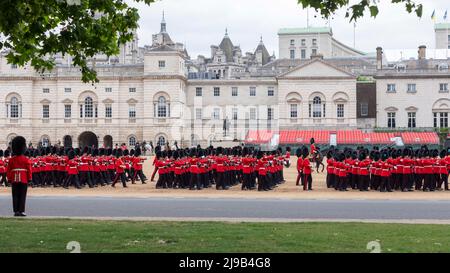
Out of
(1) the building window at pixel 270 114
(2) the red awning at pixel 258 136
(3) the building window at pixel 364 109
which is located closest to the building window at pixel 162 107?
(2) the red awning at pixel 258 136

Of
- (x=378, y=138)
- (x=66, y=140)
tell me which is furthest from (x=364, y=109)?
(x=66, y=140)

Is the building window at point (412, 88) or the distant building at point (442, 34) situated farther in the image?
the distant building at point (442, 34)

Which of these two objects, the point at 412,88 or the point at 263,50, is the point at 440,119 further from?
the point at 263,50

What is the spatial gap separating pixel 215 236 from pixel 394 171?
15.1 metres

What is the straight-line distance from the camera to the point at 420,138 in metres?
73.2

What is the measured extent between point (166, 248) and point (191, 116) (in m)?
71.4

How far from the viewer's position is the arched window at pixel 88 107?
7962cm

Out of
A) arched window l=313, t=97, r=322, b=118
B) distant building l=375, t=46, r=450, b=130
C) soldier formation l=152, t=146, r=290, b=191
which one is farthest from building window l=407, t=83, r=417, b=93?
soldier formation l=152, t=146, r=290, b=191

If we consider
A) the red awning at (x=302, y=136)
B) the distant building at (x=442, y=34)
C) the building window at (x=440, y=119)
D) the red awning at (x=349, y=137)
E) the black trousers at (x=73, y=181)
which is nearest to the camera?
the black trousers at (x=73, y=181)

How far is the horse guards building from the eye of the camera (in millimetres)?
78312

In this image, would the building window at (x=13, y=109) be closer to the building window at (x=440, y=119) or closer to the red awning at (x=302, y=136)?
the red awning at (x=302, y=136)

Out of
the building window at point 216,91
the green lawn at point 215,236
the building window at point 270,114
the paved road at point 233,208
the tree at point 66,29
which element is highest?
the building window at point 216,91

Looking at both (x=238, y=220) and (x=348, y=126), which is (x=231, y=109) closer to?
(x=348, y=126)
